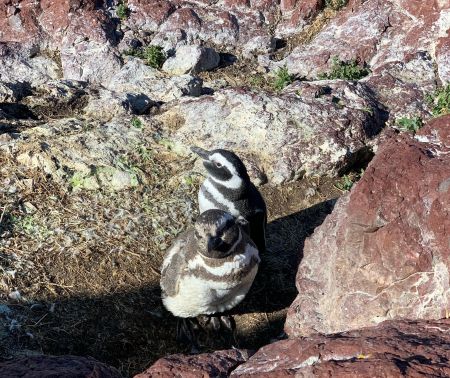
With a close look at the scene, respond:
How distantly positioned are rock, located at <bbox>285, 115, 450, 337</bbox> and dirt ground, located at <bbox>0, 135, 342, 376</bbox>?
1.38 meters

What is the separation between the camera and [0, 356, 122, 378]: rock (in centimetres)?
298

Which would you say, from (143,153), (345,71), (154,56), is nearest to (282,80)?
(345,71)

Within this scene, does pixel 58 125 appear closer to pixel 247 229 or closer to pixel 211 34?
pixel 247 229

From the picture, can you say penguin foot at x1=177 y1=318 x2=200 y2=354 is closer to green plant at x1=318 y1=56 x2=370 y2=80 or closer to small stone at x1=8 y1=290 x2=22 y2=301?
small stone at x1=8 y1=290 x2=22 y2=301

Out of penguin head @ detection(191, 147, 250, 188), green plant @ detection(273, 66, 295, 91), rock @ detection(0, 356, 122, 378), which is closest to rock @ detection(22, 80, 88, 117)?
green plant @ detection(273, 66, 295, 91)

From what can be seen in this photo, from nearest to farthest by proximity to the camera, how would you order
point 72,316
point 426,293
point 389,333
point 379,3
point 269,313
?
point 389,333 < point 426,293 < point 72,316 < point 269,313 < point 379,3

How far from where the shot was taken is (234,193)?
5684 mm

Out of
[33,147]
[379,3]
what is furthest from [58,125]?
[379,3]

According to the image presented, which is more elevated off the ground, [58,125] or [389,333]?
[389,333]

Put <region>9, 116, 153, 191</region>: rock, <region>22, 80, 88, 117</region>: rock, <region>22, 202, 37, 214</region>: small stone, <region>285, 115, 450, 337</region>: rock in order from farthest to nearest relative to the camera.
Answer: <region>22, 80, 88, 117</region>: rock
<region>9, 116, 153, 191</region>: rock
<region>22, 202, 37, 214</region>: small stone
<region>285, 115, 450, 337</region>: rock

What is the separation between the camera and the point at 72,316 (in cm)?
516

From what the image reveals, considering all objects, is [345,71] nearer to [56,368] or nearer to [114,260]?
[114,260]

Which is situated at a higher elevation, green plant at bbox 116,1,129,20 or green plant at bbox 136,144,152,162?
green plant at bbox 116,1,129,20

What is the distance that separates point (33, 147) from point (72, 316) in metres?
2.17
